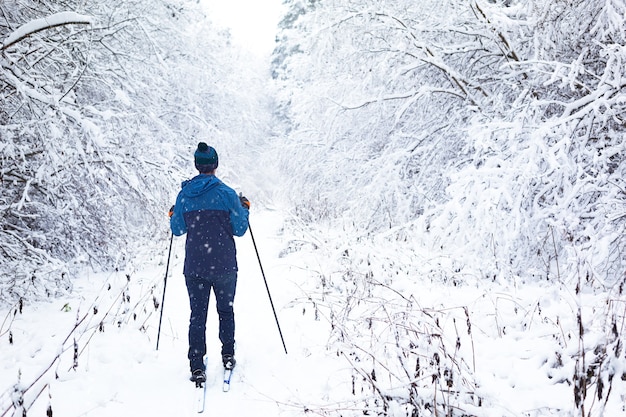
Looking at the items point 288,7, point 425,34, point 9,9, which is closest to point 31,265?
point 9,9

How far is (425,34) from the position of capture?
814 centimetres

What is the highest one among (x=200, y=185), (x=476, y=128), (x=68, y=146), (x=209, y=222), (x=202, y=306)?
(x=476, y=128)

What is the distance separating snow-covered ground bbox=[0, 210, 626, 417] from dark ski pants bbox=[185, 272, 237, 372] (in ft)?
1.08

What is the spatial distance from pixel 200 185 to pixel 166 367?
6.69 ft

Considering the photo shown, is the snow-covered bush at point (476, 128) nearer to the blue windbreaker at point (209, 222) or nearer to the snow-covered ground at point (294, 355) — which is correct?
the snow-covered ground at point (294, 355)

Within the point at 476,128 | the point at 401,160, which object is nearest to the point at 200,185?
the point at 476,128

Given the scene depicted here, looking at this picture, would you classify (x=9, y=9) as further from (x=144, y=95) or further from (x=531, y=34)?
(x=531, y=34)

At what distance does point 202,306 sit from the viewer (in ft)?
13.1

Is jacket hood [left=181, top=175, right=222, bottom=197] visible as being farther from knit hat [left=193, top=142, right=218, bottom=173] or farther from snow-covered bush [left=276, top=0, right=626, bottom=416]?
snow-covered bush [left=276, top=0, right=626, bottom=416]

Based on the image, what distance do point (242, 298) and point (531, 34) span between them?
6.59 metres

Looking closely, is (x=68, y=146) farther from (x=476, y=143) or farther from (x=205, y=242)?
(x=476, y=143)

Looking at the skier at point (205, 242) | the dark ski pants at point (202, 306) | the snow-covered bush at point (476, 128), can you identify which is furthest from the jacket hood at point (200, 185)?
the snow-covered bush at point (476, 128)

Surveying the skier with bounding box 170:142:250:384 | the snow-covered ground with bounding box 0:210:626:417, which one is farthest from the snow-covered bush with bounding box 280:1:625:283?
the skier with bounding box 170:142:250:384

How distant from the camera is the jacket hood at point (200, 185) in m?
3.89
